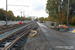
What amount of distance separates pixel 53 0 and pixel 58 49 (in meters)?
20.4

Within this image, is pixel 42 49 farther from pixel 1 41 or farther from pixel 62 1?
pixel 62 1

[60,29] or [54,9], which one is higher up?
[54,9]

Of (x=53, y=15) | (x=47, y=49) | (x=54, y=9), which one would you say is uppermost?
(x=54, y=9)

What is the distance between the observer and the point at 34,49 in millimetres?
4434

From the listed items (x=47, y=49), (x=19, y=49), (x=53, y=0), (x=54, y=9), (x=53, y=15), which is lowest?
(x=19, y=49)

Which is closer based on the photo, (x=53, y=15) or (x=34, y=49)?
(x=34, y=49)

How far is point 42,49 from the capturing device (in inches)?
176

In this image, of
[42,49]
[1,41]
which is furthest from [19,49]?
[1,41]

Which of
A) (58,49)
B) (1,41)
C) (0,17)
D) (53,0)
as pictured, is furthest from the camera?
(0,17)

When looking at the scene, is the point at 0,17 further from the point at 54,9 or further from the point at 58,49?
the point at 58,49

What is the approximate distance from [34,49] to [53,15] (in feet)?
78.1

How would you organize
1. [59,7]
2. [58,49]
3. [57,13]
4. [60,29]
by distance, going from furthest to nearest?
[57,13] → [59,7] → [60,29] → [58,49]

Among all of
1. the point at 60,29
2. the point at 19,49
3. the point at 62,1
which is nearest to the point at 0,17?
the point at 62,1

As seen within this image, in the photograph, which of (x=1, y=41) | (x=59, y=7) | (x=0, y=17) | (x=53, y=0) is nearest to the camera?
(x=1, y=41)
